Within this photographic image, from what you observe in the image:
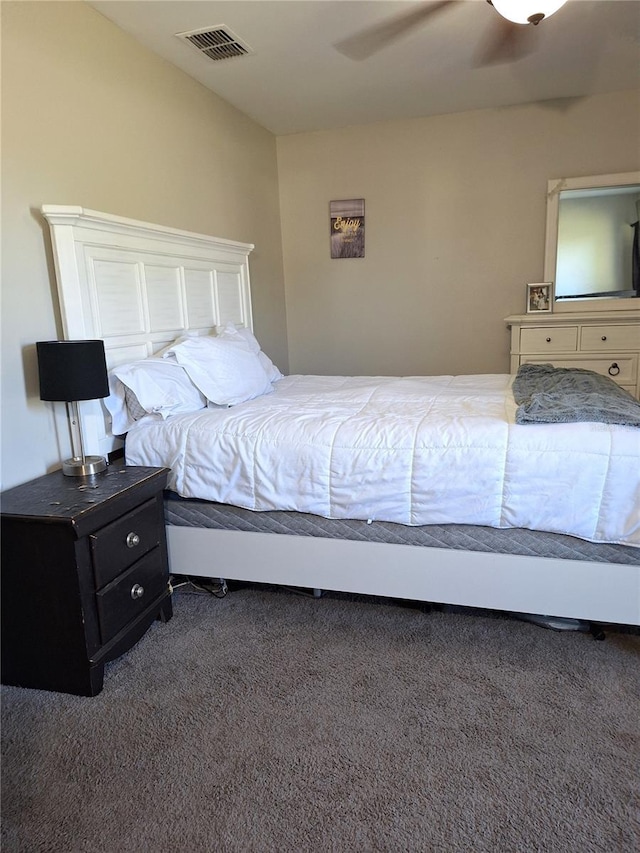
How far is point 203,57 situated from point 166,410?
73.5 inches

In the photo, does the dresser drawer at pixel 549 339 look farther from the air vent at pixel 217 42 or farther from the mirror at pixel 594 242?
the air vent at pixel 217 42

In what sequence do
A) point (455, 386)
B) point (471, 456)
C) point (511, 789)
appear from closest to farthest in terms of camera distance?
point (511, 789) → point (471, 456) → point (455, 386)

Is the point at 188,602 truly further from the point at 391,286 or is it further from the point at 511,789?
the point at 391,286

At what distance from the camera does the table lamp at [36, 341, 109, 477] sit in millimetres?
1873

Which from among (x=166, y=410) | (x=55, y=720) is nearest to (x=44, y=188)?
(x=166, y=410)

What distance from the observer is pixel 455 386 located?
280 cm

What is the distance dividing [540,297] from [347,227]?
58.3 inches

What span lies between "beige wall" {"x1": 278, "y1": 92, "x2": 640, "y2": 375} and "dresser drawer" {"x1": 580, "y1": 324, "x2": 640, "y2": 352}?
21.0 inches

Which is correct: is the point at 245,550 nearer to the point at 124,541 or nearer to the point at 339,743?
the point at 124,541

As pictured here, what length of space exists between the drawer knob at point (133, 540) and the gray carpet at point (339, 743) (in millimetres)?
370

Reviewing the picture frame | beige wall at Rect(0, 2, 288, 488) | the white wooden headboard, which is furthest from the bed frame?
the picture frame

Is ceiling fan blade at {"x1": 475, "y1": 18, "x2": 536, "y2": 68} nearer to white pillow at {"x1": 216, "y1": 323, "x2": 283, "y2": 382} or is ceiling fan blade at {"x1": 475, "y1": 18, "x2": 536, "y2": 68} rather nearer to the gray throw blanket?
the gray throw blanket

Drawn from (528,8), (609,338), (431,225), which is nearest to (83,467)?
(528,8)

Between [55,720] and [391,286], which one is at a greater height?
[391,286]
